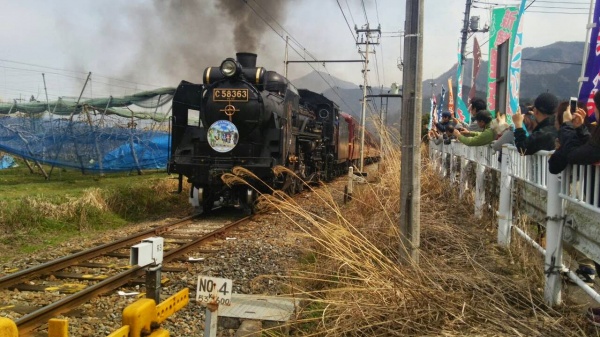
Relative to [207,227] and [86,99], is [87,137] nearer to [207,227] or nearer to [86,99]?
[86,99]

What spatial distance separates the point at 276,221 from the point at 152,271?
654cm

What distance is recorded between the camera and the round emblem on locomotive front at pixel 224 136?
10.4 m

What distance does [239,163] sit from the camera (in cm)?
1038

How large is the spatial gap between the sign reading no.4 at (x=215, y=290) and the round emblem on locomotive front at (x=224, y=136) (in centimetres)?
744

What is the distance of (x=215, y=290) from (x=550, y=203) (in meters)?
2.40

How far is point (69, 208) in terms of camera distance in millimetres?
9516

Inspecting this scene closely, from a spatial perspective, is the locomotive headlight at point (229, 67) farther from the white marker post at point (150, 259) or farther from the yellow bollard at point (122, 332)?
the yellow bollard at point (122, 332)

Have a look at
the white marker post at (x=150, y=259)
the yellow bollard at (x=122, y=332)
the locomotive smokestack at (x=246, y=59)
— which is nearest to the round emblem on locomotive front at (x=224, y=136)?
the locomotive smokestack at (x=246, y=59)

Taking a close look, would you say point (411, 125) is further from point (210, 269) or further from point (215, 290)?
point (210, 269)

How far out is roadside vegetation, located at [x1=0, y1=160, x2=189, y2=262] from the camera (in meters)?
8.46

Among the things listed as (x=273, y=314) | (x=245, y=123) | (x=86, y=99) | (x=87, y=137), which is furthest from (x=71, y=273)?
(x=86, y=99)

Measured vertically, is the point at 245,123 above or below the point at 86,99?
below

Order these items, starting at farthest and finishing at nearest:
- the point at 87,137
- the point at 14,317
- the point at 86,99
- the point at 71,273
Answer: the point at 86,99, the point at 87,137, the point at 71,273, the point at 14,317

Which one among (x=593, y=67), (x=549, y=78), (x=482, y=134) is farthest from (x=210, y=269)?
(x=549, y=78)
